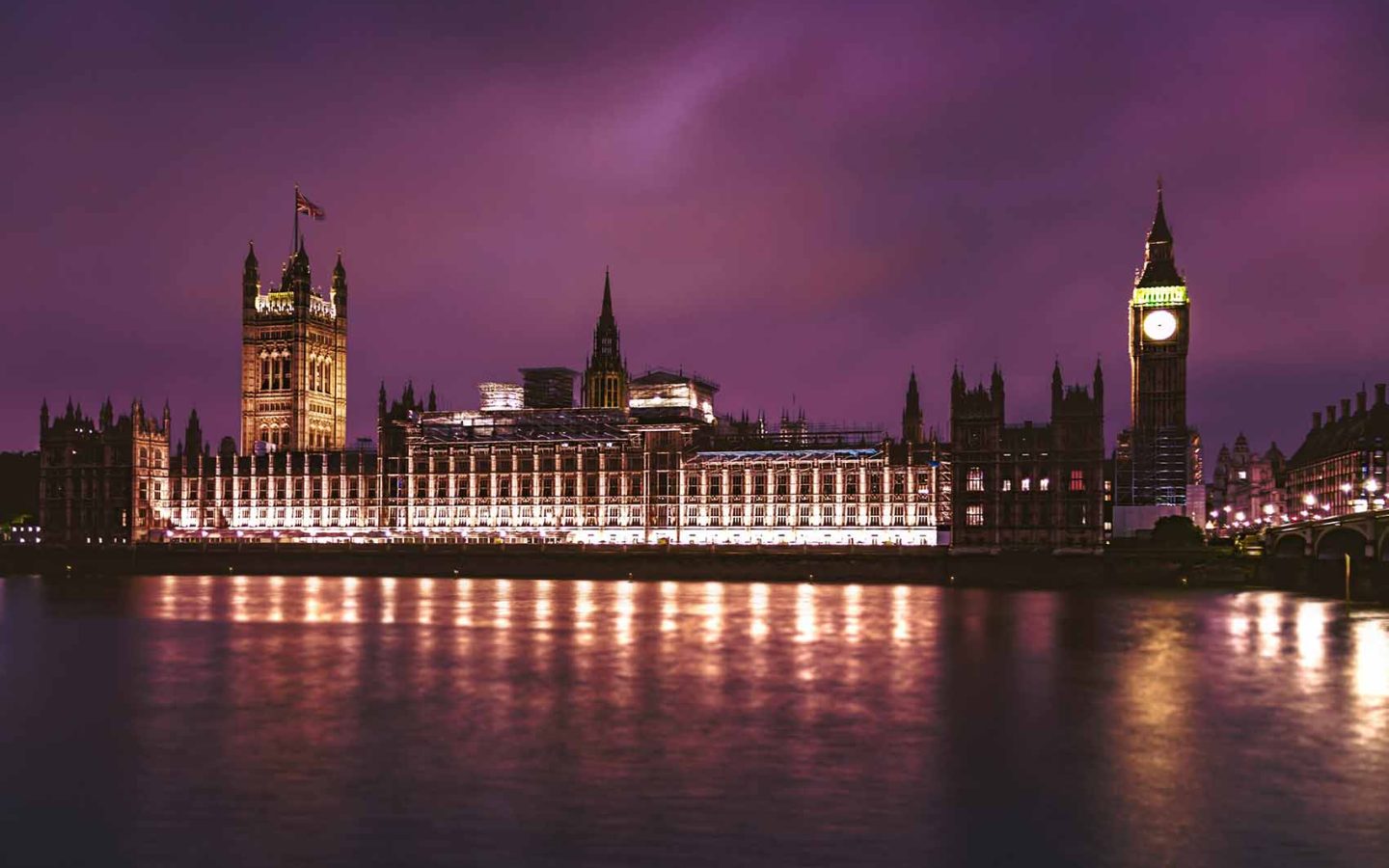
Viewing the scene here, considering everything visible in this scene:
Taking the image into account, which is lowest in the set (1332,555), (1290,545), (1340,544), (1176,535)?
(1332,555)

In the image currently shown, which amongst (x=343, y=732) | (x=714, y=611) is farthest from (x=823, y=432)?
(x=343, y=732)

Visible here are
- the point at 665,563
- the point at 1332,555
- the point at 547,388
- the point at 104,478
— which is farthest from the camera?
the point at 547,388

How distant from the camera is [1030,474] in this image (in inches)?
5615

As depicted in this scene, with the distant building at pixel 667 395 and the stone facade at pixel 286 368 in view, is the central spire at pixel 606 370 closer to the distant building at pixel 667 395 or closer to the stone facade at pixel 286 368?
the distant building at pixel 667 395

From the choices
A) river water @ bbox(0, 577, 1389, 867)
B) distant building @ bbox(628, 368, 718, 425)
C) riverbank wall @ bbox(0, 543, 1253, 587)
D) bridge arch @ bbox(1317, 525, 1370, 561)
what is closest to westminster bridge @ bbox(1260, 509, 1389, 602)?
bridge arch @ bbox(1317, 525, 1370, 561)

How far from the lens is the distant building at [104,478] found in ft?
561

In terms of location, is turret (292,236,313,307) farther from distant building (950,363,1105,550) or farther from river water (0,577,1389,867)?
river water (0,577,1389,867)

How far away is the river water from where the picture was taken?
107ft

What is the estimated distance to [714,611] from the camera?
305 feet

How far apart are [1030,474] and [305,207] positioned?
101158 millimetres

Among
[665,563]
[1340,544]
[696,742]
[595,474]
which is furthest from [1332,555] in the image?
[696,742]

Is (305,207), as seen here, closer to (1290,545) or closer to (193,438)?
(193,438)

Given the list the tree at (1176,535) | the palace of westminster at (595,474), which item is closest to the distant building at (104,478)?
the palace of westminster at (595,474)

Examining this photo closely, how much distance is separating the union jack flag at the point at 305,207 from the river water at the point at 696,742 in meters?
110
